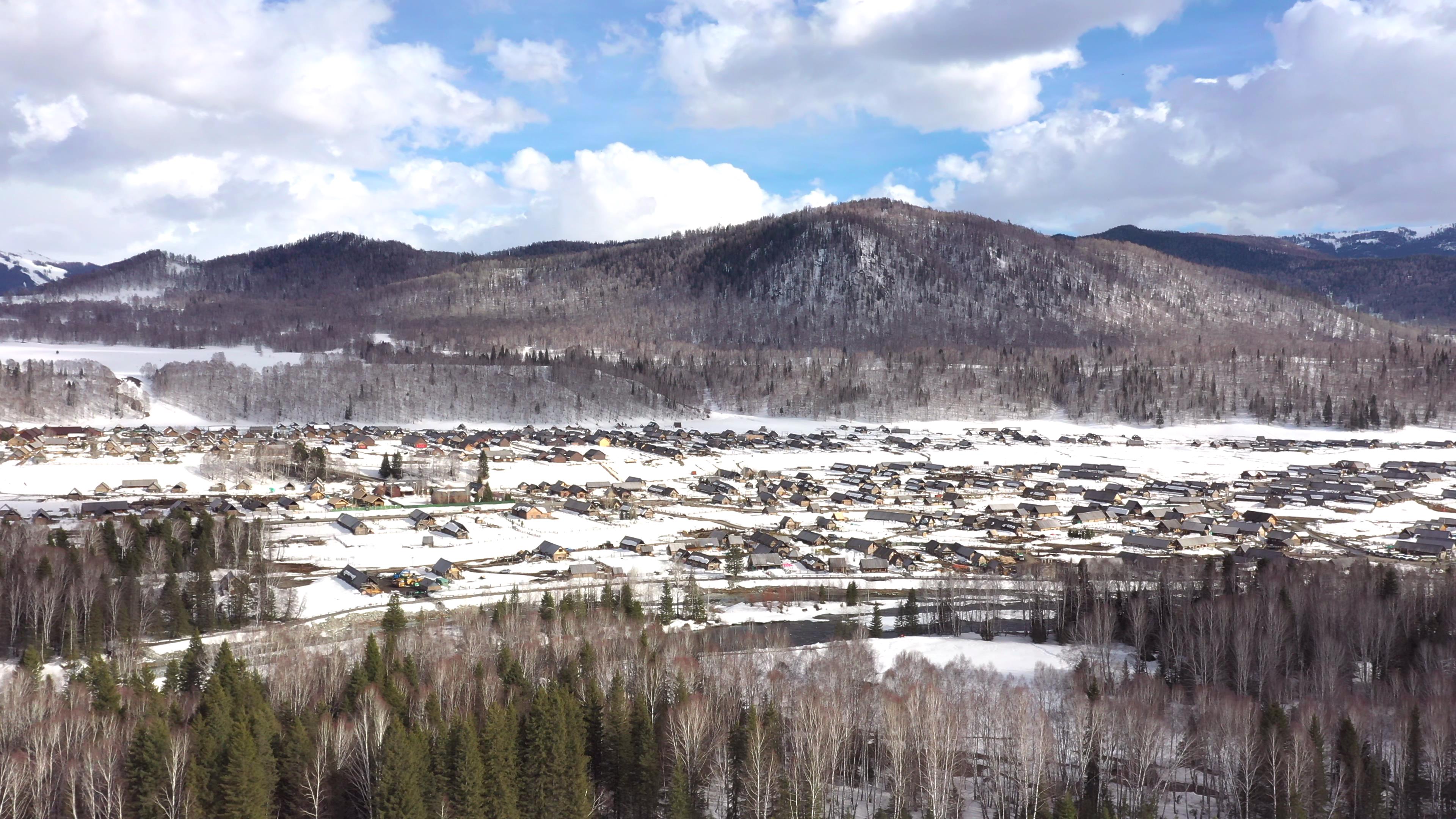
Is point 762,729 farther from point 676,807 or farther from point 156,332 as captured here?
point 156,332

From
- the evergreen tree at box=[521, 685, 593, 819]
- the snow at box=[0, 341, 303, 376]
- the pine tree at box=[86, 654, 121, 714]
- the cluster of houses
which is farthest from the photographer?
the snow at box=[0, 341, 303, 376]

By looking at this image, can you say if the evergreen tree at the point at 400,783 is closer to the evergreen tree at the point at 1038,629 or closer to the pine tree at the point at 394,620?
the pine tree at the point at 394,620

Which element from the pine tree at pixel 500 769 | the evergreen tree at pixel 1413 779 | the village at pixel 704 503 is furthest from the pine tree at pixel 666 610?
the evergreen tree at pixel 1413 779

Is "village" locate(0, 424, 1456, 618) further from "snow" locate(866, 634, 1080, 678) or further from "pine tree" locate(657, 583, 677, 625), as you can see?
"snow" locate(866, 634, 1080, 678)

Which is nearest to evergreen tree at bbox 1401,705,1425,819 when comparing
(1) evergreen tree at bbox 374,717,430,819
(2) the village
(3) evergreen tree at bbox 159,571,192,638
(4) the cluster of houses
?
(2) the village

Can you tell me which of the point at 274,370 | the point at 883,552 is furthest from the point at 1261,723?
the point at 274,370

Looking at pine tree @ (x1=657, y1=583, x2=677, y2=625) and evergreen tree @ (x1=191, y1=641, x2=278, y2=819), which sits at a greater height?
evergreen tree @ (x1=191, y1=641, x2=278, y2=819)

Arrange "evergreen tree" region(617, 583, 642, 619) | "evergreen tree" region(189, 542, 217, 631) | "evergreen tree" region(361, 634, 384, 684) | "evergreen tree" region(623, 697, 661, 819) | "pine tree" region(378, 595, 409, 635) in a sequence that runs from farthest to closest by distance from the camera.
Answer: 1. "evergreen tree" region(189, 542, 217, 631)
2. "evergreen tree" region(617, 583, 642, 619)
3. "pine tree" region(378, 595, 409, 635)
4. "evergreen tree" region(361, 634, 384, 684)
5. "evergreen tree" region(623, 697, 661, 819)
